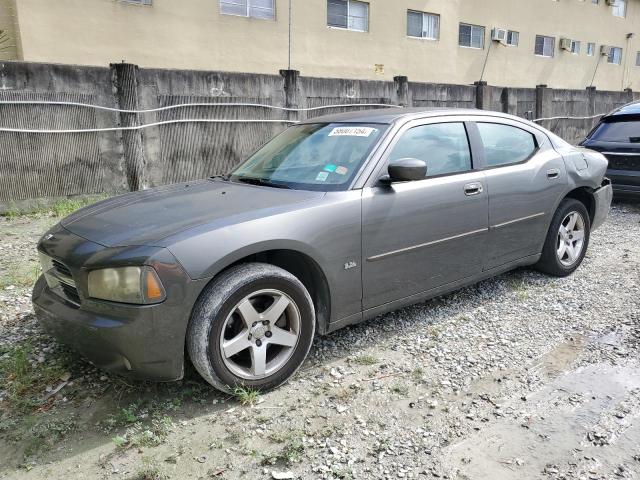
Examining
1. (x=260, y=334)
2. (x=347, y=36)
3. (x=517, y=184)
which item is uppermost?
(x=347, y=36)

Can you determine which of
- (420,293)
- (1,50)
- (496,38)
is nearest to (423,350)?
(420,293)

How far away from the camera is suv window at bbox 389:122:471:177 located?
3.66 metres

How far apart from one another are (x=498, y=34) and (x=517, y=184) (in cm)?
1943

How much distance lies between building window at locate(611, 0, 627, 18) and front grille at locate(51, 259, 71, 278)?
102 ft

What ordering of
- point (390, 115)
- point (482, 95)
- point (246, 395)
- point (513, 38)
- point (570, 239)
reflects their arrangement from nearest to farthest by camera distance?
point (246, 395) → point (390, 115) → point (570, 239) → point (482, 95) → point (513, 38)

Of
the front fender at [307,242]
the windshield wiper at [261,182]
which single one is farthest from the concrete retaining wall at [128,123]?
the front fender at [307,242]

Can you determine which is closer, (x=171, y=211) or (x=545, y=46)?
(x=171, y=211)

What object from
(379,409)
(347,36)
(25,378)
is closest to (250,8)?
(347,36)

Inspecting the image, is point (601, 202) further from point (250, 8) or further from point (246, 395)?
point (250, 8)

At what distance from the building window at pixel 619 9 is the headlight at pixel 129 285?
30979 millimetres

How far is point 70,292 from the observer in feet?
9.58

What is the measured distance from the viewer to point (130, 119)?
7684 mm

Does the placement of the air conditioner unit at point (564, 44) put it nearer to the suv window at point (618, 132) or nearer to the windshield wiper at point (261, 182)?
the suv window at point (618, 132)

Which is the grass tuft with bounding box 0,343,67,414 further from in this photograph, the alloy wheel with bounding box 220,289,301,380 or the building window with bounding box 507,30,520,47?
the building window with bounding box 507,30,520,47
